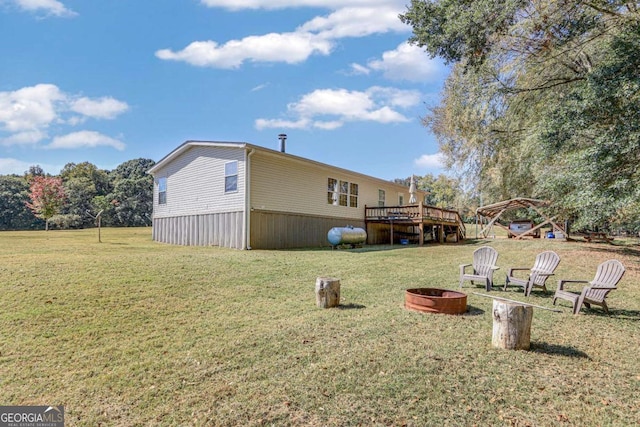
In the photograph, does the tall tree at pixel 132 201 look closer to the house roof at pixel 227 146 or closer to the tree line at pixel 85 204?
the tree line at pixel 85 204

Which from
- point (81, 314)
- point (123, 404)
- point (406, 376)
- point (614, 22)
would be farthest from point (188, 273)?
point (614, 22)

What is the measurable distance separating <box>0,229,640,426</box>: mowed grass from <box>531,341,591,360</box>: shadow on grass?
0.09 feet

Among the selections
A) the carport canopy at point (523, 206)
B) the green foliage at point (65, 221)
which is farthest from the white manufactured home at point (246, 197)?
the green foliage at point (65, 221)

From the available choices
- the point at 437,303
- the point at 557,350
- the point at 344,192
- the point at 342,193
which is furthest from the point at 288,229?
the point at 557,350

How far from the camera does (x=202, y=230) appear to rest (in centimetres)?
1539

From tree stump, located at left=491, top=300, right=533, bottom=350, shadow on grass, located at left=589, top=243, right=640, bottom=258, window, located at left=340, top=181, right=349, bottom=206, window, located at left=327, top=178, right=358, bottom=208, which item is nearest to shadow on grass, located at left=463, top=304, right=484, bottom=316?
tree stump, located at left=491, top=300, right=533, bottom=350

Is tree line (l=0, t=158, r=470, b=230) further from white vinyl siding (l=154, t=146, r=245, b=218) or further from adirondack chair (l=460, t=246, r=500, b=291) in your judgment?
adirondack chair (l=460, t=246, r=500, b=291)

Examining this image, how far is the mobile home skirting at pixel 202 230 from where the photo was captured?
14031 millimetres

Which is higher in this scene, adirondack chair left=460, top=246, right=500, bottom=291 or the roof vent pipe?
the roof vent pipe

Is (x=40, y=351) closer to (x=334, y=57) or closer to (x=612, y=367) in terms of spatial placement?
(x=612, y=367)

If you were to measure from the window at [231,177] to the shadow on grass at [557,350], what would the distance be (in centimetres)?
1179

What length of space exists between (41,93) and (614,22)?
28237 millimetres

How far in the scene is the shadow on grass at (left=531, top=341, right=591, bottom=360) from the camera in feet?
13.7

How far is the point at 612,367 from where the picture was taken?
152 inches
